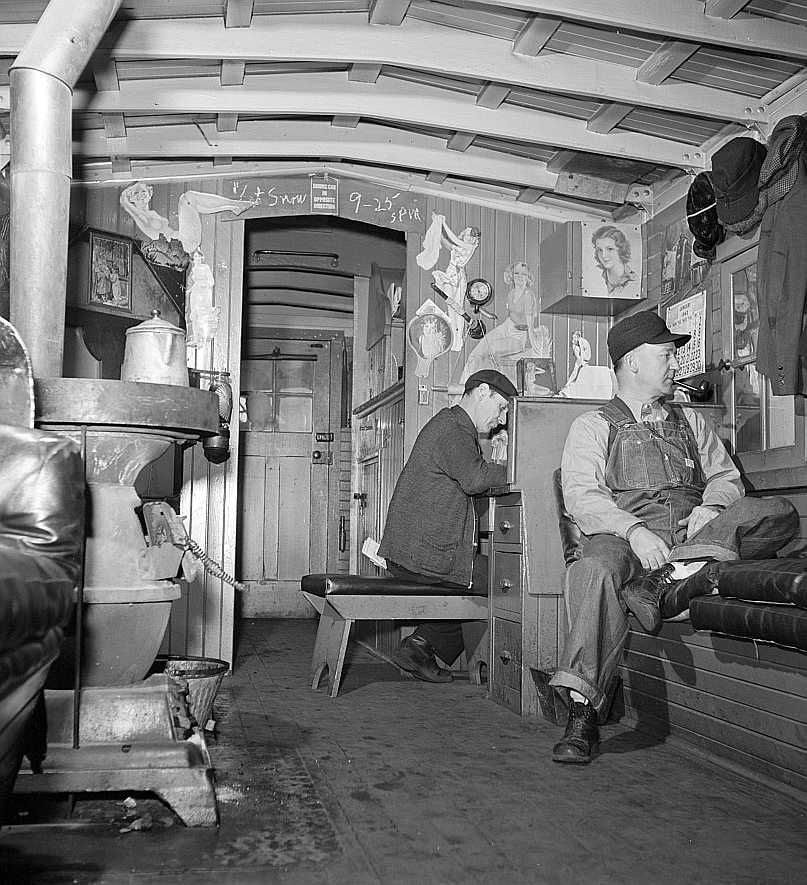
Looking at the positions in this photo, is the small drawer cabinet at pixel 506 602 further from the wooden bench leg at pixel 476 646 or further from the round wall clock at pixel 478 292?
the round wall clock at pixel 478 292

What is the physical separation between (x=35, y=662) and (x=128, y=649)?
4.26 ft

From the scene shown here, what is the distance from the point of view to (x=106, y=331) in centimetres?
613

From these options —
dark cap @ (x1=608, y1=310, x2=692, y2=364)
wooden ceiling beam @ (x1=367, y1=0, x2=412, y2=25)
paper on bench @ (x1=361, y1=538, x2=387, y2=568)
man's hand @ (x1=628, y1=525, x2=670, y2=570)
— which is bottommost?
paper on bench @ (x1=361, y1=538, x2=387, y2=568)

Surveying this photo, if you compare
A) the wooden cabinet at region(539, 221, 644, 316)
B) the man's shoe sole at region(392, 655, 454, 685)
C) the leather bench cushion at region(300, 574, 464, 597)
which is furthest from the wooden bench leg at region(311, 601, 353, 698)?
the wooden cabinet at region(539, 221, 644, 316)

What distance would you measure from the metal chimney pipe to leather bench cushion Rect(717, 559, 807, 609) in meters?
2.22

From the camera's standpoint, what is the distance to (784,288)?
13.8 feet

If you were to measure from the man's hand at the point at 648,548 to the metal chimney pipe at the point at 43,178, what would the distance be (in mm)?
2082

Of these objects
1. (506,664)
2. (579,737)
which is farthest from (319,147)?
(579,737)

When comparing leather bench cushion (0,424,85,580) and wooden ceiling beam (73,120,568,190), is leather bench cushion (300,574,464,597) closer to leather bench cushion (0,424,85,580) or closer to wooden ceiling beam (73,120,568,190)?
wooden ceiling beam (73,120,568,190)

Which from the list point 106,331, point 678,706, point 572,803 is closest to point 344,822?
point 572,803

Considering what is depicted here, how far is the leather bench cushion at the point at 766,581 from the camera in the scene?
2.68 meters

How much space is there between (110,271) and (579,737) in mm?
3943

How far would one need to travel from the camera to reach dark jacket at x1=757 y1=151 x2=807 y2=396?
13.5 ft

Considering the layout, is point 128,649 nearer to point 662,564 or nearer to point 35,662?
point 35,662
